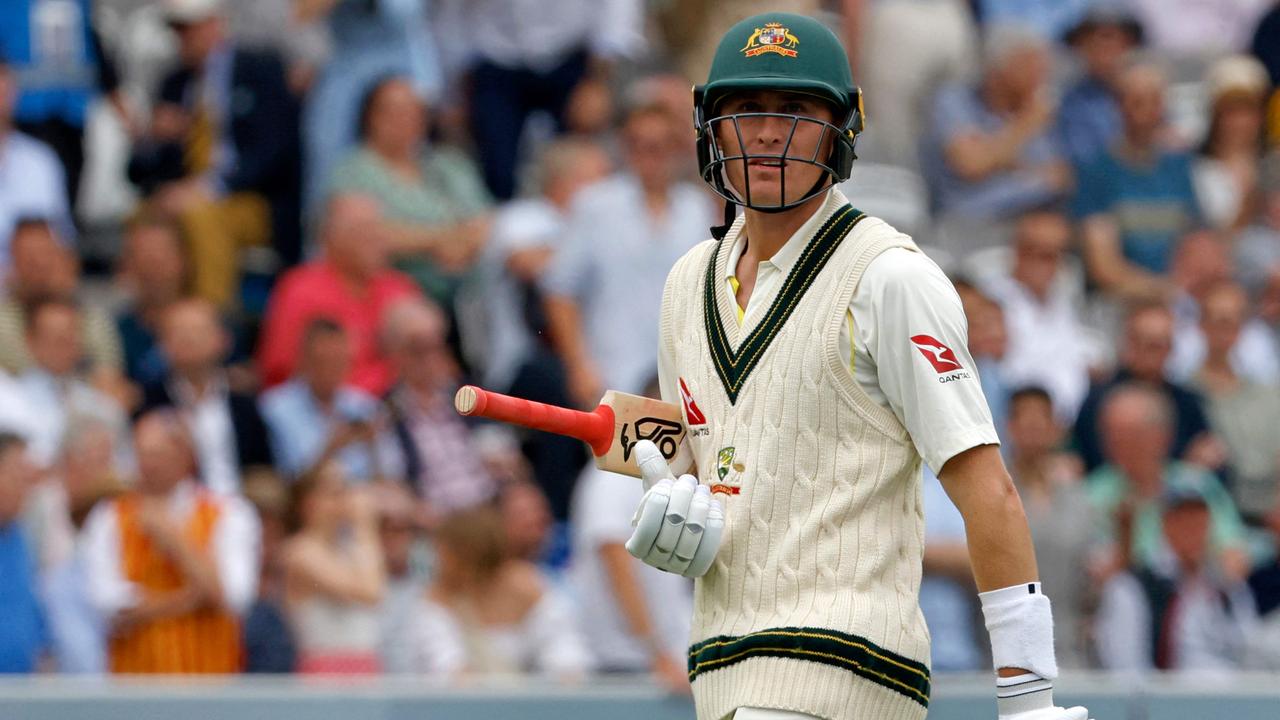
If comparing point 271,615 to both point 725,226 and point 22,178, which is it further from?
point 725,226

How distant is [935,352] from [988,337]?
233 inches

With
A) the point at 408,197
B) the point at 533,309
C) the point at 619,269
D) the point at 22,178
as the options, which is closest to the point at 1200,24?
→ the point at 619,269

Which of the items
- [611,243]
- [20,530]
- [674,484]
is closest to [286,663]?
[20,530]

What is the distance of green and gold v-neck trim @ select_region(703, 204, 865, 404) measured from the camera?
4.20 meters

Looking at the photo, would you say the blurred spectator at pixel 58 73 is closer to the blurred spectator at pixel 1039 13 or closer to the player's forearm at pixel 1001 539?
the blurred spectator at pixel 1039 13

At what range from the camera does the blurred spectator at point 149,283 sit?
31.4 feet

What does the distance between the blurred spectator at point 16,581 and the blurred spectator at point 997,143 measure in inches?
216

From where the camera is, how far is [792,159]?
4176 millimetres

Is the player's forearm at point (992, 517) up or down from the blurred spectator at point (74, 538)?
down

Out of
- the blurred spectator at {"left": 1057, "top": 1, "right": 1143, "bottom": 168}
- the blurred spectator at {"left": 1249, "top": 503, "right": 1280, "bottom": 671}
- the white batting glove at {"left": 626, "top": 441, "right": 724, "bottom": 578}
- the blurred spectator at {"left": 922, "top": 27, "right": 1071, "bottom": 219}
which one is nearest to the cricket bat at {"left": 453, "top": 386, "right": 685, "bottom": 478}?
the white batting glove at {"left": 626, "top": 441, "right": 724, "bottom": 578}

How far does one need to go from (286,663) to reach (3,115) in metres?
3.66

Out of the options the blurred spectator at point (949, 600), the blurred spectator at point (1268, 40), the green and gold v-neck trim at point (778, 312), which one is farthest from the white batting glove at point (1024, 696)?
the blurred spectator at point (1268, 40)

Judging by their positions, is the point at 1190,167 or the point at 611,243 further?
the point at 1190,167

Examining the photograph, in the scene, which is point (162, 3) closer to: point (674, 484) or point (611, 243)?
point (611, 243)
